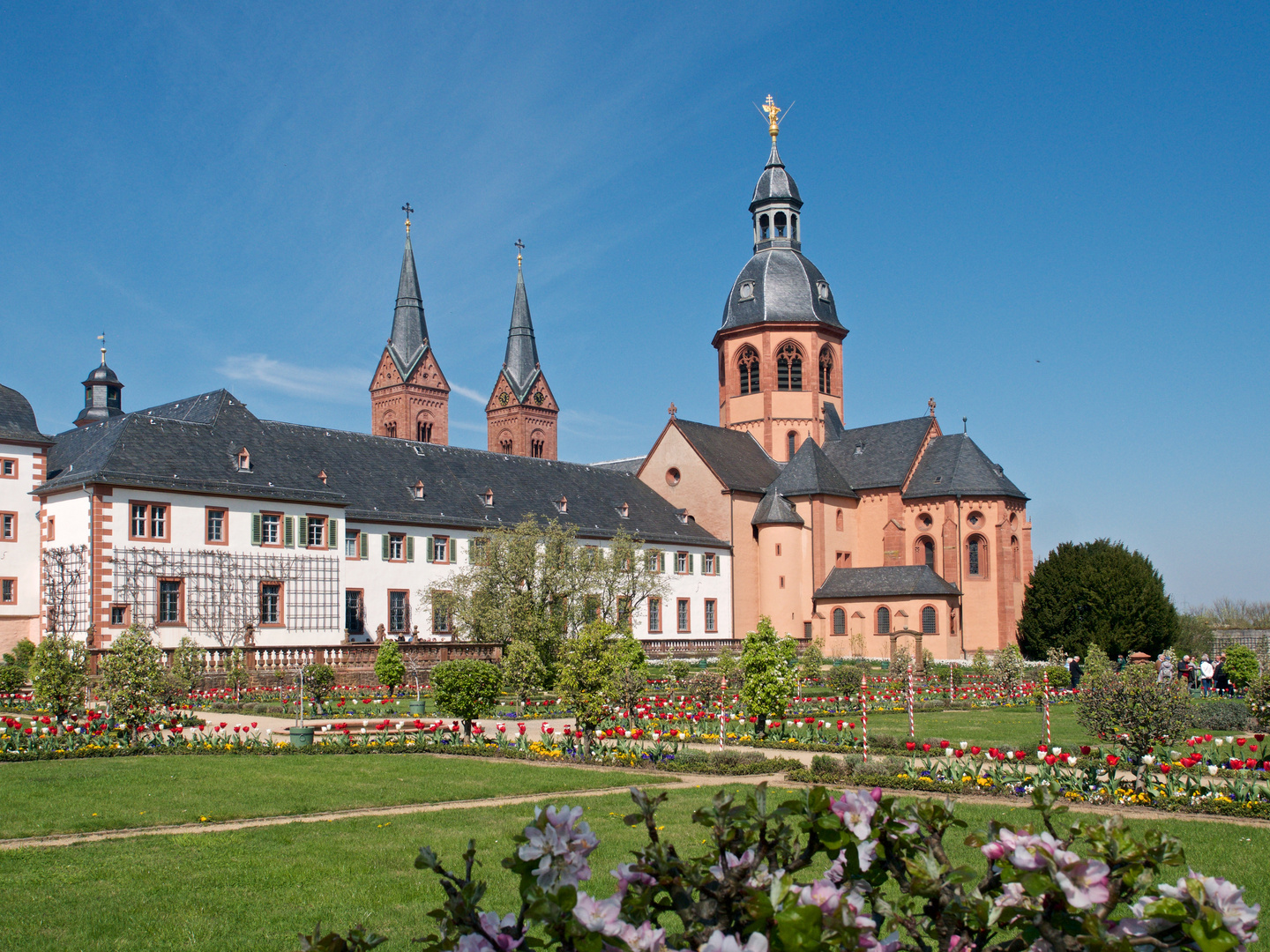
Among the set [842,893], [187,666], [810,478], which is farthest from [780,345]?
[842,893]

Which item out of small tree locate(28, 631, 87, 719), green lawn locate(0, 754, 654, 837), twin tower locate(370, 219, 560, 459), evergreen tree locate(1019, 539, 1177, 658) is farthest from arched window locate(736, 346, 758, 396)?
green lawn locate(0, 754, 654, 837)

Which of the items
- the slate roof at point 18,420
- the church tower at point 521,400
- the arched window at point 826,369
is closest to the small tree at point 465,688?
the slate roof at point 18,420

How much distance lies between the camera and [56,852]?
1018 cm

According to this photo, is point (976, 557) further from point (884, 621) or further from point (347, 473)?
point (347, 473)

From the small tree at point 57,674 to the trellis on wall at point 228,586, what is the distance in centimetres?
1958

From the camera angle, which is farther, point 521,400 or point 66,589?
point 521,400

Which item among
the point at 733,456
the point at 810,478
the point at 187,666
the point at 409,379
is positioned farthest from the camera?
the point at 409,379

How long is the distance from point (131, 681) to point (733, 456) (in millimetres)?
50450

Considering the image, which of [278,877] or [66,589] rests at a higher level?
[66,589]

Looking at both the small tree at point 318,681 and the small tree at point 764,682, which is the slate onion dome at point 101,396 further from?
the small tree at point 764,682

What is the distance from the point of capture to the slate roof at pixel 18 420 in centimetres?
4334

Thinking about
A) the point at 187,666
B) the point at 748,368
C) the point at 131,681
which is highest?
the point at 748,368

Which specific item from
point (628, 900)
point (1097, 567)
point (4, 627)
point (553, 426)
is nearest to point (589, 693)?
point (628, 900)

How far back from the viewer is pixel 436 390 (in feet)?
329
